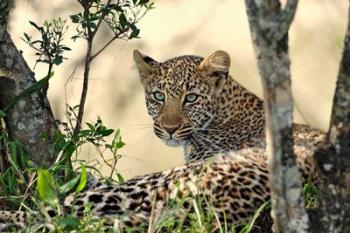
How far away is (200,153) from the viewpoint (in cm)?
897

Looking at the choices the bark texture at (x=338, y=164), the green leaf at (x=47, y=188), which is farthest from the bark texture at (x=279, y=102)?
the green leaf at (x=47, y=188)

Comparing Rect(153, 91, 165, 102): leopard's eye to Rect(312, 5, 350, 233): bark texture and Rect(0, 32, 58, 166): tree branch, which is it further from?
Rect(312, 5, 350, 233): bark texture

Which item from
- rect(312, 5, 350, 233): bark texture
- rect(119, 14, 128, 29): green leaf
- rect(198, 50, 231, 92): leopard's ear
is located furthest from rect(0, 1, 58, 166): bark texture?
rect(312, 5, 350, 233): bark texture

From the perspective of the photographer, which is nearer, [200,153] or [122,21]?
[122,21]

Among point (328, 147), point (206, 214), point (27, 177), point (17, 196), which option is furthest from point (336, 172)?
point (27, 177)

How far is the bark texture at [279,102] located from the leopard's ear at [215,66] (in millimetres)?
3413

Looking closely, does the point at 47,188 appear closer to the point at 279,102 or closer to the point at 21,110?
the point at 279,102

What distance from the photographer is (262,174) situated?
24.3 ft

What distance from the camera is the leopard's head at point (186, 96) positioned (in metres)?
9.05

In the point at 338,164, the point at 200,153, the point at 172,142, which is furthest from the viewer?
the point at 172,142

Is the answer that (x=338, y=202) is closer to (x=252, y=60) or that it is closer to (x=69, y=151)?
(x=69, y=151)

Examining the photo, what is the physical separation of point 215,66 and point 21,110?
1.59 metres

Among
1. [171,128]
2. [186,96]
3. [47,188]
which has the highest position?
[186,96]

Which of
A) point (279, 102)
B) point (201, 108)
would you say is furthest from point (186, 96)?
point (279, 102)
